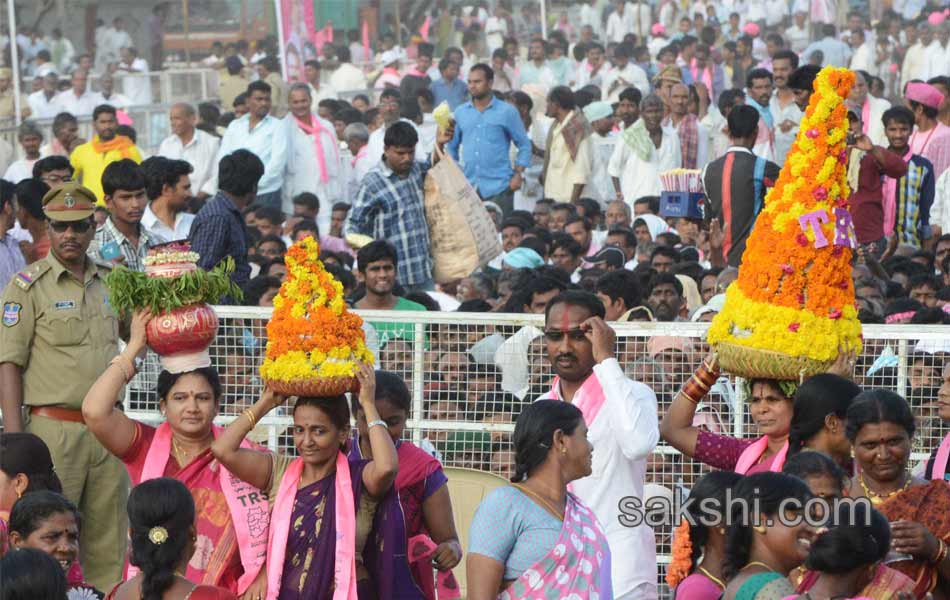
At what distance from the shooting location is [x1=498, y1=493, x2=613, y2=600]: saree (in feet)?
19.1

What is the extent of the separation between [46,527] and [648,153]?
38.6 feet

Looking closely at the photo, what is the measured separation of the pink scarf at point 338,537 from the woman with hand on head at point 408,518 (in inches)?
6.5

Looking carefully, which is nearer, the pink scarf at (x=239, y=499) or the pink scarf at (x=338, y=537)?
the pink scarf at (x=338, y=537)

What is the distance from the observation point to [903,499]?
5906mm

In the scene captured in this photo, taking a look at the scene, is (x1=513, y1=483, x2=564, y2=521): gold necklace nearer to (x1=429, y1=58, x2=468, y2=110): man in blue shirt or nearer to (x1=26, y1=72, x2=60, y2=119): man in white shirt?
(x1=429, y1=58, x2=468, y2=110): man in blue shirt

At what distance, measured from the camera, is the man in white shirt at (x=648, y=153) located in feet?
56.2

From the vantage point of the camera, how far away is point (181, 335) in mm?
6910

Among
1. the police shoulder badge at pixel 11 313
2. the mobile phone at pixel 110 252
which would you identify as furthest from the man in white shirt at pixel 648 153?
the police shoulder badge at pixel 11 313

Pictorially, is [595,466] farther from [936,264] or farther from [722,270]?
[936,264]

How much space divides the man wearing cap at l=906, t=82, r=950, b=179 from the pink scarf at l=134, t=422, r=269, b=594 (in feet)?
31.2

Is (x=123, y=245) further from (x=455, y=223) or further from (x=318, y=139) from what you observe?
(x=318, y=139)

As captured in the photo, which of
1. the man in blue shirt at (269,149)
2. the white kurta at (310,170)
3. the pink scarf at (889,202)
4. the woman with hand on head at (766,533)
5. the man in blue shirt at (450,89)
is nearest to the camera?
the woman with hand on head at (766,533)

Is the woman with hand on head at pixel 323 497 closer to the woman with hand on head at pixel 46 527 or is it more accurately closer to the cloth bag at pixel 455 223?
the woman with hand on head at pixel 46 527

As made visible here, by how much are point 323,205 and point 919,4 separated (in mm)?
12969
